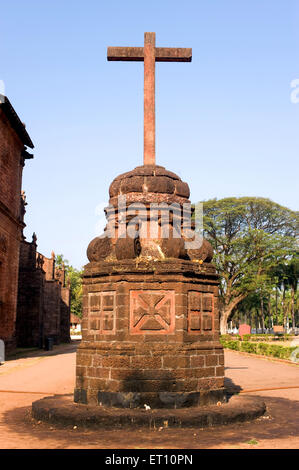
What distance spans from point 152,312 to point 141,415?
64.2 inches

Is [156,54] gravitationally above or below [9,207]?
above

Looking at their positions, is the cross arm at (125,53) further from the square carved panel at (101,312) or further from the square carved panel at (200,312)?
the square carved panel at (200,312)

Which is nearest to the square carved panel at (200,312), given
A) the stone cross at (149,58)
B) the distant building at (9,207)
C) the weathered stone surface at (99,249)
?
the weathered stone surface at (99,249)

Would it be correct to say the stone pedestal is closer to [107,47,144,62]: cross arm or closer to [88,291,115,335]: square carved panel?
[88,291,115,335]: square carved panel

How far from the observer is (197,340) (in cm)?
759

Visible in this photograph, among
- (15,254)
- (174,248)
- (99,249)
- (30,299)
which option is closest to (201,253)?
(174,248)

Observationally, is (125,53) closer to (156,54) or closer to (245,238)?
(156,54)

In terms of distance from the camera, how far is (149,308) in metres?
7.41

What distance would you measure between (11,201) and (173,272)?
56.7 feet

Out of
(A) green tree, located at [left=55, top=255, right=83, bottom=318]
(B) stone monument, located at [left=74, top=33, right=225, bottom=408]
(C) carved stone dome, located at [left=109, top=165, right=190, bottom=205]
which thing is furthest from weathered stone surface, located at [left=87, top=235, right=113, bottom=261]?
(A) green tree, located at [left=55, top=255, right=83, bottom=318]

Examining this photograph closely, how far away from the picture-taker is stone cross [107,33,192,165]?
8.97 metres

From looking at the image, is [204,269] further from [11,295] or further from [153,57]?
[11,295]

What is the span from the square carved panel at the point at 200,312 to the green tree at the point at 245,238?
31.3 m
